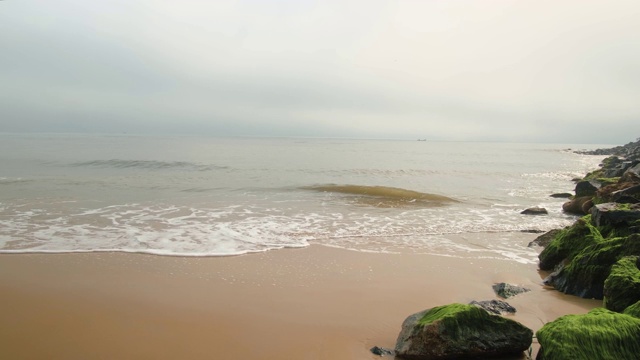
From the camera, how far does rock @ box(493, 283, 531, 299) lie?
6864mm

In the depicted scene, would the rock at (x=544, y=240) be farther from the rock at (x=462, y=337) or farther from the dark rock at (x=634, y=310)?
the rock at (x=462, y=337)

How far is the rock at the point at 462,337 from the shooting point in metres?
4.45

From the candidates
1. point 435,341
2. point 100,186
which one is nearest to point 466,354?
point 435,341

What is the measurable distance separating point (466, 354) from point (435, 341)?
15.7 inches

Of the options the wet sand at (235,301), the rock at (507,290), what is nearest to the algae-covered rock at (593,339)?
the wet sand at (235,301)

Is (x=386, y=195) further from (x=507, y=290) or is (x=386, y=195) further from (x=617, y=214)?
(x=507, y=290)

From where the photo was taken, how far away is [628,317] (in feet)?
14.4

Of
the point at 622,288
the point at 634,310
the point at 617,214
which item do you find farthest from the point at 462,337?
the point at 617,214

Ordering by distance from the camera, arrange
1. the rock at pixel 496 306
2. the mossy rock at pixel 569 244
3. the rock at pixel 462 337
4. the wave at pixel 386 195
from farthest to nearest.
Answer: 1. the wave at pixel 386 195
2. the mossy rock at pixel 569 244
3. the rock at pixel 496 306
4. the rock at pixel 462 337

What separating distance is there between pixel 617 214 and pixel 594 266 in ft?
8.18

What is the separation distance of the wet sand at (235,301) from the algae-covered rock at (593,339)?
138cm

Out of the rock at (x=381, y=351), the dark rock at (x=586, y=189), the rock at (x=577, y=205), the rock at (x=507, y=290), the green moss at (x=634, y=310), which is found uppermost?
the dark rock at (x=586, y=189)

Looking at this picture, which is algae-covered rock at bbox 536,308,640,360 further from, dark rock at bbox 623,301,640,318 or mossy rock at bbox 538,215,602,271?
mossy rock at bbox 538,215,602,271

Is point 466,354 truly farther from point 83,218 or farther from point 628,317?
point 83,218
